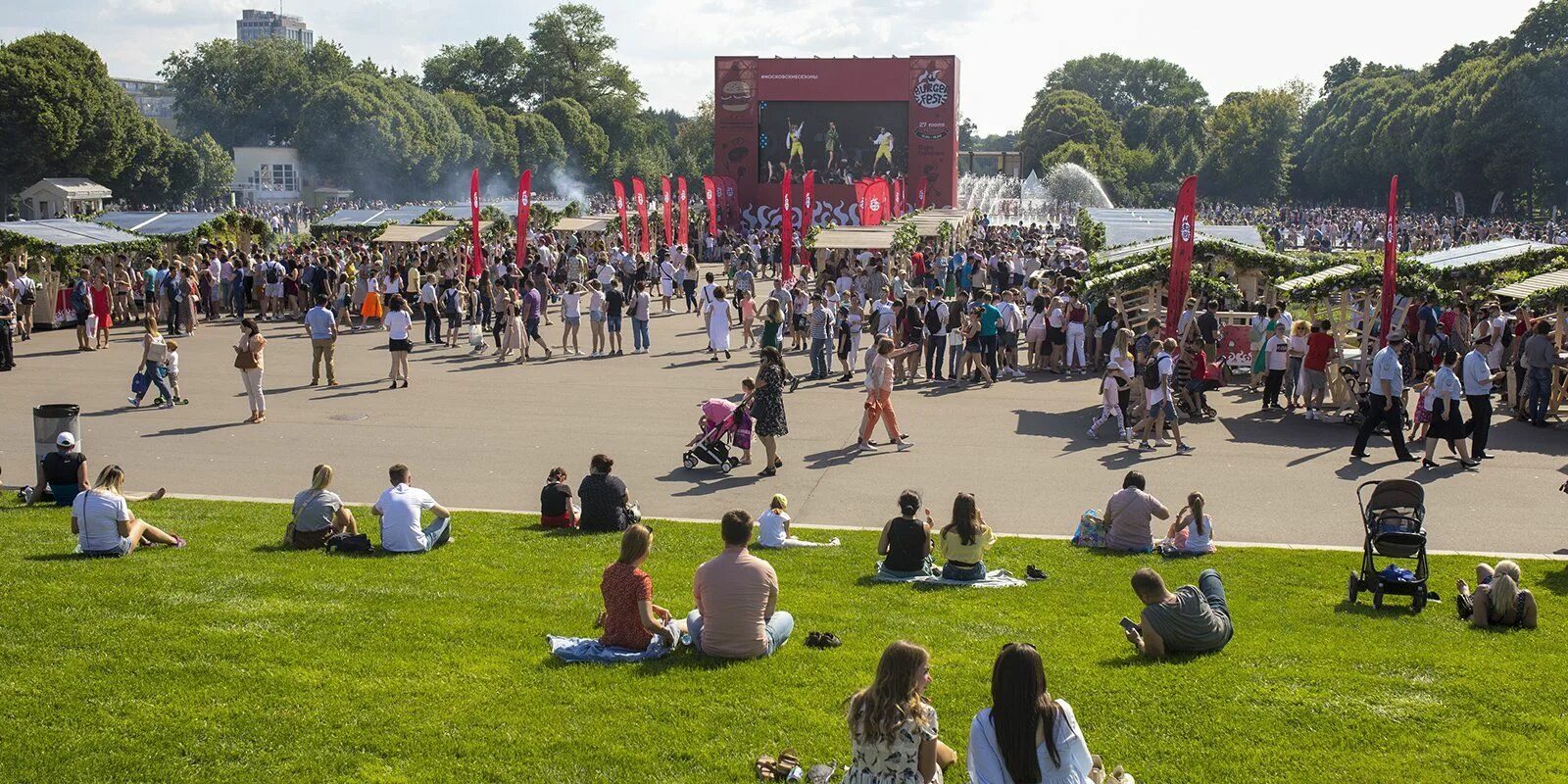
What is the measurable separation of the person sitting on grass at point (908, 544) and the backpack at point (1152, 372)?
6887 millimetres

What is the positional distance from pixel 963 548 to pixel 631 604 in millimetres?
3199

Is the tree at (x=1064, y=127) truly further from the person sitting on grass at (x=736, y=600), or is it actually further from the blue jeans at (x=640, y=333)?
the person sitting on grass at (x=736, y=600)

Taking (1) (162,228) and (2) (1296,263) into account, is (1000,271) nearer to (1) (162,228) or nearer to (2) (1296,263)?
(2) (1296,263)

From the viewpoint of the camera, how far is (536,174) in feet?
373

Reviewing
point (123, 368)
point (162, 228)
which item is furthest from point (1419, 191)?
point (123, 368)

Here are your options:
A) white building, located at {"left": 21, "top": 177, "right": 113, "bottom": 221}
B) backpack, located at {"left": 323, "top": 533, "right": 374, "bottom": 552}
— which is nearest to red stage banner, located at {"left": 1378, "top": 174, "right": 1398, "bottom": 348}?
backpack, located at {"left": 323, "top": 533, "right": 374, "bottom": 552}

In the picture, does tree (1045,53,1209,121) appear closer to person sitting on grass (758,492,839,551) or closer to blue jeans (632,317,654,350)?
blue jeans (632,317,654,350)

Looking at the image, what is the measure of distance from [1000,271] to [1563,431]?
17290 mm

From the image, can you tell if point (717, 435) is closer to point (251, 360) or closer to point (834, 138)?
point (251, 360)

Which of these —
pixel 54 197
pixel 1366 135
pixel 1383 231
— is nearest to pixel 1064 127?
pixel 1366 135

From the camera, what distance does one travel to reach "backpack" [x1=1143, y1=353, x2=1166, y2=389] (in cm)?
1684

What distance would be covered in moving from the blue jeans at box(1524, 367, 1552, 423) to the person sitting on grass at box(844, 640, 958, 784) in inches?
591

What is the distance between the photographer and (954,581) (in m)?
10.7

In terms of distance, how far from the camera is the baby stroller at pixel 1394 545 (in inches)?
387
